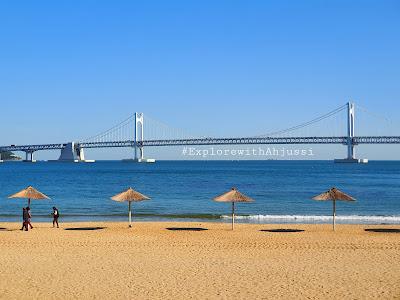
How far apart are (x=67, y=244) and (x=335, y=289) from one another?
257 inches

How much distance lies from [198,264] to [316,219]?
10.4m

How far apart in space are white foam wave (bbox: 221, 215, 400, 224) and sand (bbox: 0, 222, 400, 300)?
382 centimetres

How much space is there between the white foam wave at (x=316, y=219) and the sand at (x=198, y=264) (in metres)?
3.82

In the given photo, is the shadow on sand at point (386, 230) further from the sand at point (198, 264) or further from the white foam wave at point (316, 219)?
the white foam wave at point (316, 219)

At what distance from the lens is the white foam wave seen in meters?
19.6

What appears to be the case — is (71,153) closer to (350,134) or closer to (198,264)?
(350,134)

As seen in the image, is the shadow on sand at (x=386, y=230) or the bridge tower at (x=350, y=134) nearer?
the shadow on sand at (x=386, y=230)

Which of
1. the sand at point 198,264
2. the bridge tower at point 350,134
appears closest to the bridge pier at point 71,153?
the bridge tower at point 350,134

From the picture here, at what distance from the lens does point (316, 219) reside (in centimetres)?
2028

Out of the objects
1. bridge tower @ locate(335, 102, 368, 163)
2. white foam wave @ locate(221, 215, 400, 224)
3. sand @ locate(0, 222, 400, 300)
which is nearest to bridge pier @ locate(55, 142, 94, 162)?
bridge tower @ locate(335, 102, 368, 163)

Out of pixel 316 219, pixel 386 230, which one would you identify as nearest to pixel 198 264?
pixel 386 230

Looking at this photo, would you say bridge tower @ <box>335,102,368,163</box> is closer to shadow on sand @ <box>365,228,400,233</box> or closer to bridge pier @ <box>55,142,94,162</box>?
bridge pier @ <box>55,142,94,162</box>

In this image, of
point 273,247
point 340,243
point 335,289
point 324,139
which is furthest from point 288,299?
point 324,139

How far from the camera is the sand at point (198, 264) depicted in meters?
8.59
